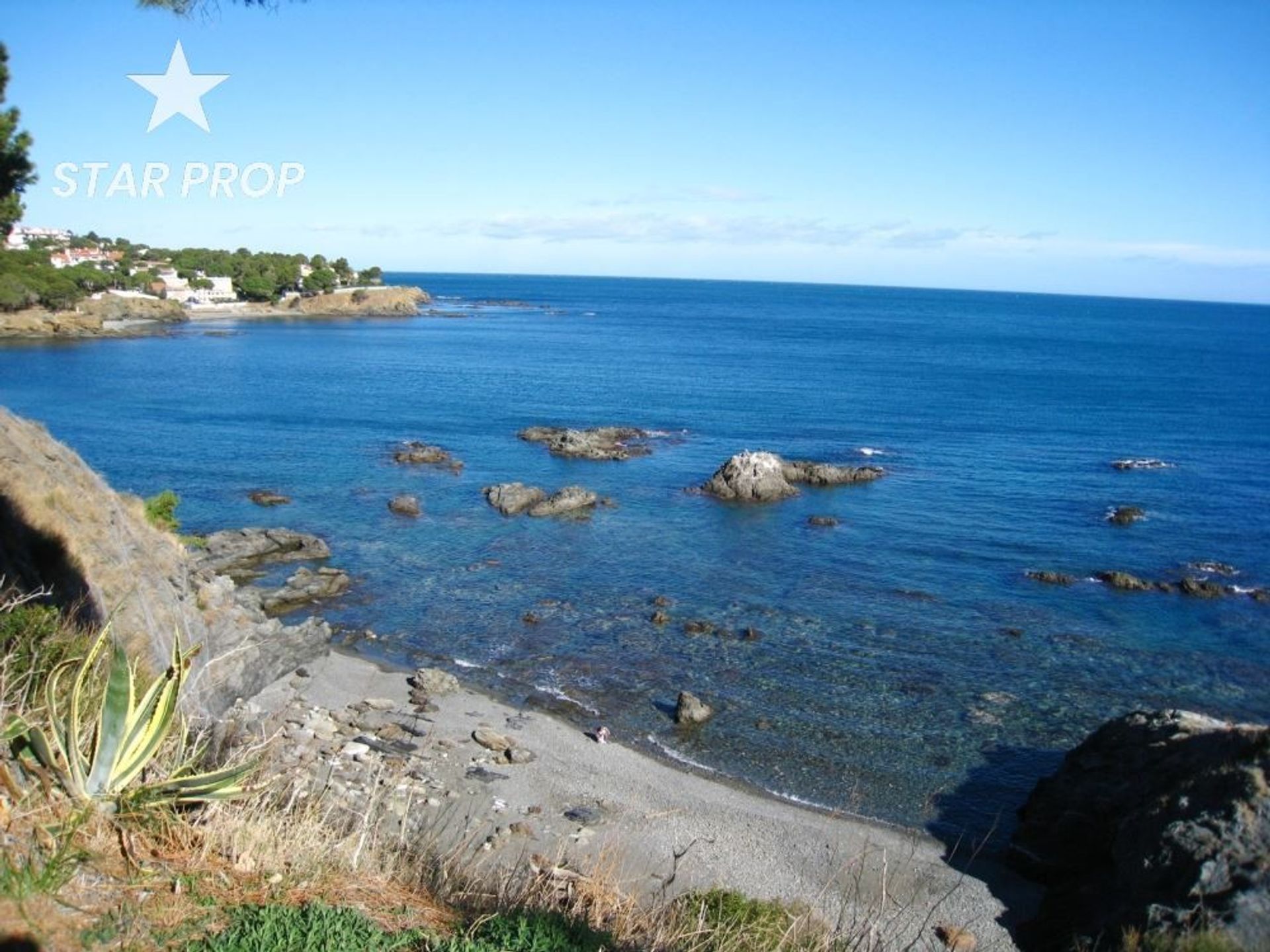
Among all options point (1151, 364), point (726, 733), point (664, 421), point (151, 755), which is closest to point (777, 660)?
point (726, 733)

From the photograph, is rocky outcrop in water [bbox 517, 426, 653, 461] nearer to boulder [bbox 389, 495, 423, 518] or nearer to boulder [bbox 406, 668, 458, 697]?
boulder [bbox 389, 495, 423, 518]

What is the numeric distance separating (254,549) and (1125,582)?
1377 inches

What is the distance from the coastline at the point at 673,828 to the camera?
59.6ft

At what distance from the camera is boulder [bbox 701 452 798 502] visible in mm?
48688

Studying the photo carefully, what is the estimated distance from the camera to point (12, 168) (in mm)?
15422

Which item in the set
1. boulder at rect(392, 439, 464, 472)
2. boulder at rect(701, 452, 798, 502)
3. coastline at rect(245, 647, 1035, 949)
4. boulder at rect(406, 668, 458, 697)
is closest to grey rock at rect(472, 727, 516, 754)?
coastline at rect(245, 647, 1035, 949)

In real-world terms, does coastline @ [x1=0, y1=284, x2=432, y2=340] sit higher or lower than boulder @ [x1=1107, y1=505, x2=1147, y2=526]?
higher

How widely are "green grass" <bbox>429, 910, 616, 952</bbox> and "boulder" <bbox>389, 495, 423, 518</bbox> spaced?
37.4 m

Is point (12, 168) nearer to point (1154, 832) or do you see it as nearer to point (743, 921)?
point (743, 921)

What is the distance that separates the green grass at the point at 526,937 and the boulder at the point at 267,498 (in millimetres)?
40286

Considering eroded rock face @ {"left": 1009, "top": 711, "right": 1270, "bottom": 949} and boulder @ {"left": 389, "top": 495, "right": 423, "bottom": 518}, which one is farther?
boulder @ {"left": 389, "top": 495, "right": 423, "bottom": 518}

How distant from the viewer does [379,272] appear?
191 metres

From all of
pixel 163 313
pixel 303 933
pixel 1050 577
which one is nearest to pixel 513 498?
pixel 1050 577

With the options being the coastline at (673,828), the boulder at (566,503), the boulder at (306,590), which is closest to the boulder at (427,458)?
the boulder at (566,503)
